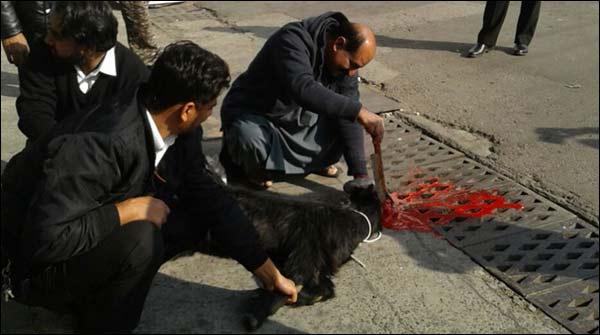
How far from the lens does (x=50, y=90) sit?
3.19 meters

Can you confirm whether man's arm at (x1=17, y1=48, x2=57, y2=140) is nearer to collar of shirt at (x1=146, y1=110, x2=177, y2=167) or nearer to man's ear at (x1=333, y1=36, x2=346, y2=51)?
→ collar of shirt at (x1=146, y1=110, x2=177, y2=167)

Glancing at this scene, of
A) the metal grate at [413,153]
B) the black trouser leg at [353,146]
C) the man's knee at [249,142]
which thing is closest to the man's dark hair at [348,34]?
the black trouser leg at [353,146]

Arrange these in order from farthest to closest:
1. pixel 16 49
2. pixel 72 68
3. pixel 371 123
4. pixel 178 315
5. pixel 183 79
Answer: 1. pixel 16 49
2. pixel 371 123
3. pixel 72 68
4. pixel 178 315
5. pixel 183 79

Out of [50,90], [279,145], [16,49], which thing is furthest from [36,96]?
[279,145]

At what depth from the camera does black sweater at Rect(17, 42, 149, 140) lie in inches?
124

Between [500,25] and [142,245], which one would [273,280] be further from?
[500,25]

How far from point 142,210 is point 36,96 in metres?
1.20

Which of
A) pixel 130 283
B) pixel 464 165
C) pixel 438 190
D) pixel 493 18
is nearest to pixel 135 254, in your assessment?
pixel 130 283

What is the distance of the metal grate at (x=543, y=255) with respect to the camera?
120 inches

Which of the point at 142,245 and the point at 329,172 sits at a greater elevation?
the point at 142,245

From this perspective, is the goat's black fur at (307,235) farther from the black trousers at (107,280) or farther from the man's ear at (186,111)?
the man's ear at (186,111)

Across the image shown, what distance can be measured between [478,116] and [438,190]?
1.39 meters

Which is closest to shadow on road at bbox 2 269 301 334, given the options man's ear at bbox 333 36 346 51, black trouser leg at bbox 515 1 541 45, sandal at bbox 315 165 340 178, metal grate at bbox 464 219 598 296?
metal grate at bbox 464 219 598 296

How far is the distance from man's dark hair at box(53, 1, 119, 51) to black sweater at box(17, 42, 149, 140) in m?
0.26
